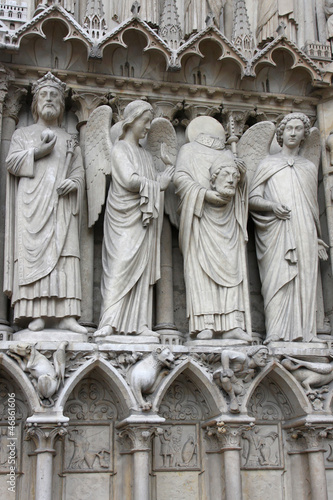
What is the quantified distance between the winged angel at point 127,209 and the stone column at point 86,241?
0.14 meters

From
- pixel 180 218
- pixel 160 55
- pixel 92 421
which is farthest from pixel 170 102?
pixel 92 421

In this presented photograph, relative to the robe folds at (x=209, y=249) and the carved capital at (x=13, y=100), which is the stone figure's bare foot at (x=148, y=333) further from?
the carved capital at (x=13, y=100)

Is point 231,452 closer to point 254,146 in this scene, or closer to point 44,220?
point 44,220

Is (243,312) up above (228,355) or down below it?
above

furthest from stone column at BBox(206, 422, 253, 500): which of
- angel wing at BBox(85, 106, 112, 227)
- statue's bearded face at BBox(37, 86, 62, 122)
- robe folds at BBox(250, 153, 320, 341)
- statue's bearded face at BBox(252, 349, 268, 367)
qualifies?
statue's bearded face at BBox(37, 86, 62, 122)

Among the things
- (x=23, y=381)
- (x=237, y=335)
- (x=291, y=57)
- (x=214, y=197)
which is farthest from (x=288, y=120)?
(x=23, y=381)

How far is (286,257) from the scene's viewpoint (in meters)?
7.39

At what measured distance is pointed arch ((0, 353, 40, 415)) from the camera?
6211 millimetres

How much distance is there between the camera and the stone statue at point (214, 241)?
7.12 metres

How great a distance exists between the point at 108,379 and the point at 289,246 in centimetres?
232

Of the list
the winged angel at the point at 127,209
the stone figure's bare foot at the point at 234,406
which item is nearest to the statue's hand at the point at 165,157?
the winged angel at the point at 127,209

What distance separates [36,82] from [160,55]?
1398 mm

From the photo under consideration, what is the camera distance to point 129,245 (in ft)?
23.0

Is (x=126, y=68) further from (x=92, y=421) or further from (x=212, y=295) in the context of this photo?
(x=92, y=421)
